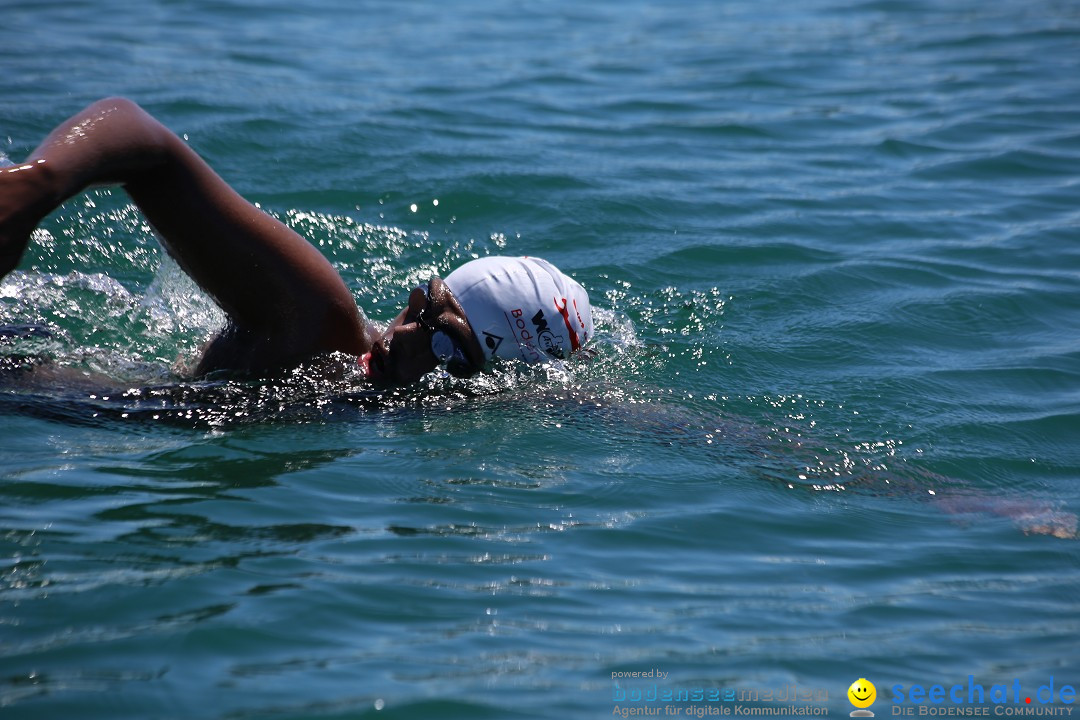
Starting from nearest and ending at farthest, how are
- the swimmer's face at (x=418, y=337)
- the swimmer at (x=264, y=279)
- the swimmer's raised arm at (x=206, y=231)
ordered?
Answer: the swimmer's raised arm at (x=206, y=231) < the swimmer at (x=264, y=279) < the swimmer's face at (x=418, y=337)

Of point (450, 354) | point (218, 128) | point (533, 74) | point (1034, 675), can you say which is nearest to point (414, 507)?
point (450, 354)

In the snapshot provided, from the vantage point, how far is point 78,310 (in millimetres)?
6789

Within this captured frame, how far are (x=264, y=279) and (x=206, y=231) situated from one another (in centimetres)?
31

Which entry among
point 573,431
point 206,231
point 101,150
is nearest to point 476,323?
point 573,431

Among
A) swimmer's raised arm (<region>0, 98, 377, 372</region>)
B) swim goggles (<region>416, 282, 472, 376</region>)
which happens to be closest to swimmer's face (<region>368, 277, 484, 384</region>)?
swim goggles (<region>416, 282, 472, 376</region>)

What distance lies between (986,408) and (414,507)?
3.25m

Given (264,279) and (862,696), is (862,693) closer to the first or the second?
(862,696)

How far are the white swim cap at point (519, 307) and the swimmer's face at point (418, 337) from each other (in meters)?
0.07

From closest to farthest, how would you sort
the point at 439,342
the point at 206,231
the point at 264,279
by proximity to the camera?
the point at 206,231 → the point at 264,279 → the point at 439,342

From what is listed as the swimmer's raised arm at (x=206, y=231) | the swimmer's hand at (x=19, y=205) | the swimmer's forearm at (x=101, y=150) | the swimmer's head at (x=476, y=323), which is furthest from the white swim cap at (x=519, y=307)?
the swimmer's hand at (x=19, y=205)

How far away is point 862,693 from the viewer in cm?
367

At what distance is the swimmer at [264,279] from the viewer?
13.7 feet

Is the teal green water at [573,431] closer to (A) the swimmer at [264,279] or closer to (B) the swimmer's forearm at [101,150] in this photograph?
(A) the swimmer at [264,279]

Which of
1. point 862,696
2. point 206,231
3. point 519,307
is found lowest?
point 862,696
